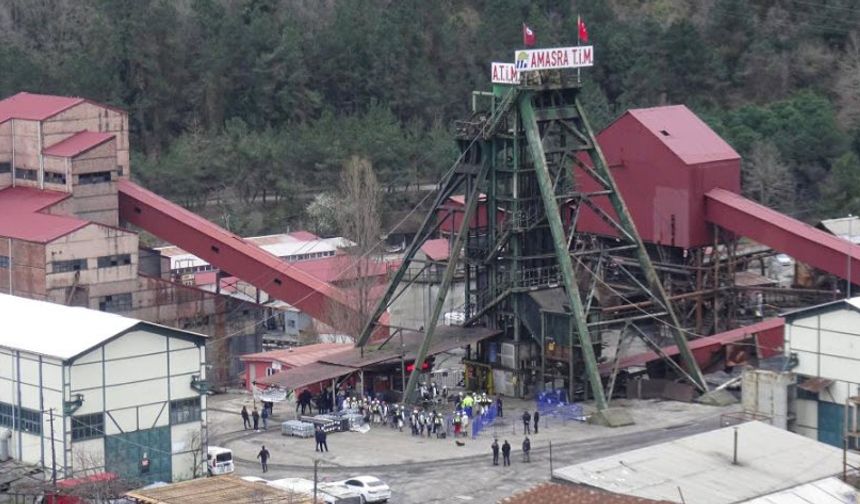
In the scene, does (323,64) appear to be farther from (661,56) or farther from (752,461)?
(752,461)

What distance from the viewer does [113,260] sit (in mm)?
75125

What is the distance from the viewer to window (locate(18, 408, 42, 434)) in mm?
56844

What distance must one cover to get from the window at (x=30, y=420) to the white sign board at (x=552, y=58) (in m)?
20.4

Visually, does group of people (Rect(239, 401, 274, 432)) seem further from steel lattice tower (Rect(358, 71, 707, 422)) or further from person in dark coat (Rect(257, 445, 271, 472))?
person in dark coat (Rect(257, 445, 271, 472))

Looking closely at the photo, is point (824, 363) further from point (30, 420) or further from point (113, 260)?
point (113, 260)

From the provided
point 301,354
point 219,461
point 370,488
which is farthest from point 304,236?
point 370,488

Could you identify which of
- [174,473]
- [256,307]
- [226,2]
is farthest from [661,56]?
[174,473]

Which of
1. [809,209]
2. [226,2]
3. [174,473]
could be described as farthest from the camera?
[226,2]

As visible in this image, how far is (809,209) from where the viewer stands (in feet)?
344

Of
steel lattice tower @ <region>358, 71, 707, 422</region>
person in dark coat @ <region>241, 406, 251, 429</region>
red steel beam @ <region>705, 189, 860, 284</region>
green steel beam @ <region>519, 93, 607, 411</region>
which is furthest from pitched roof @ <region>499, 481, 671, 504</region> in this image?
red steel beam @ <region>705, 189, 860, 284</region>

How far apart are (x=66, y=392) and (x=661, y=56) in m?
68.1

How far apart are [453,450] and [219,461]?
7.42 meters

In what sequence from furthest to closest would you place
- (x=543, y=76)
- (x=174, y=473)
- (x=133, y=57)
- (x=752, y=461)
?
(x=133, y=57), (x=543, y=76), (x=174, y=473), (x=752, y=461)

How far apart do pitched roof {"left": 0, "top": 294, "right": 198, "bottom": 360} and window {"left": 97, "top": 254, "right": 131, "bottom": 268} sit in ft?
38.5
